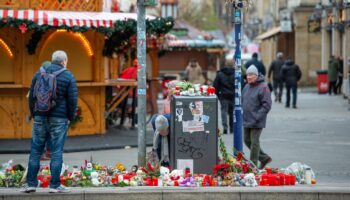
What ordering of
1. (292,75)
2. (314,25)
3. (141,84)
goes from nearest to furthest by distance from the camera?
1. (141,84)
2. (292,75)
3. (314,25)

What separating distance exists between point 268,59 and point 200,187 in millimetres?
59637

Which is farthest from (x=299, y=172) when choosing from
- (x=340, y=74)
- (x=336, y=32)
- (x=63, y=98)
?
(x=336, y=32)

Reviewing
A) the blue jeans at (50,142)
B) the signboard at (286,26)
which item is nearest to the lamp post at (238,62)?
the blue jeans at (50,142)

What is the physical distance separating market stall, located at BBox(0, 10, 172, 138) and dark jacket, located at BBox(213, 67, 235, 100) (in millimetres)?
1960

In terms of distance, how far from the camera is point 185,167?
13172 mm

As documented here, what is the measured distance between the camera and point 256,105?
14.7 m

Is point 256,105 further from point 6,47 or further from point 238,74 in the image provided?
point 6,47

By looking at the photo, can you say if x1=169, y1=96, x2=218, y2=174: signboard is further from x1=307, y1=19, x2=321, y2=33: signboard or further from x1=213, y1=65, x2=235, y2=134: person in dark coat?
x1=307, y1=19, x2=321, y2=33: signboard

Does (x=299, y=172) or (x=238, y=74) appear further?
(x=238, y=74)

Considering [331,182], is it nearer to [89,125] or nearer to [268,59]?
[89,125]

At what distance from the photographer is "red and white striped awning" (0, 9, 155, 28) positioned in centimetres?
1905

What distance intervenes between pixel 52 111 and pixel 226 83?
36.1 feet

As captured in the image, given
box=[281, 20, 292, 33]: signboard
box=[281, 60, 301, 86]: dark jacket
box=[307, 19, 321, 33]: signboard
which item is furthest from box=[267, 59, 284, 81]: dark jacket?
box=[281, 20, 292, 33]: signboard

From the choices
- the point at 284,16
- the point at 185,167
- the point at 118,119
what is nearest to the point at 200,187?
the point at 185,167
